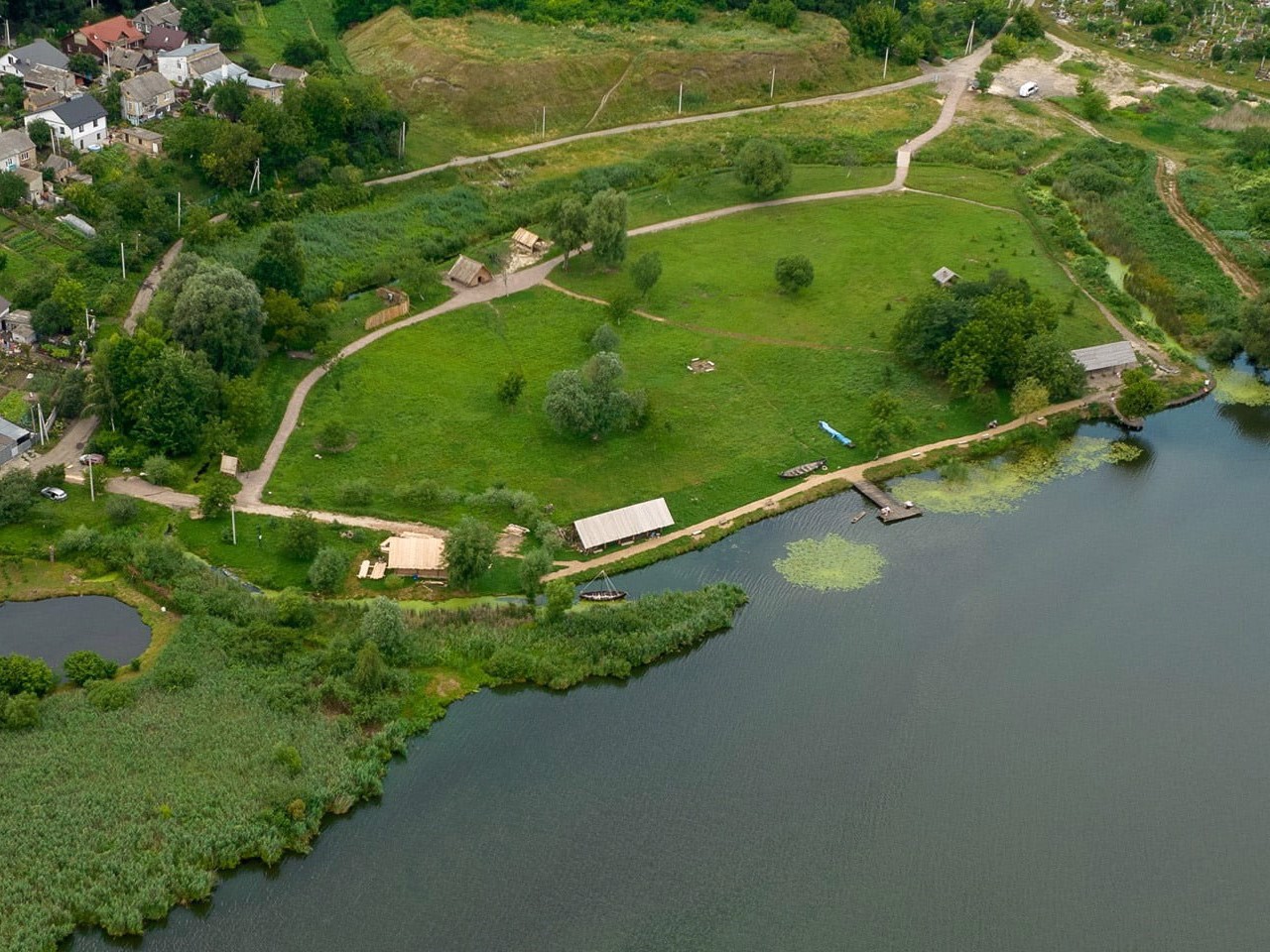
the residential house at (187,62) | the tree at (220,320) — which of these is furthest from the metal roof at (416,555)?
the residential house at (187,62)

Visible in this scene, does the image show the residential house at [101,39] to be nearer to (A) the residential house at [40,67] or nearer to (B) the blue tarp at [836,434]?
(A) the residential house at [40,67]

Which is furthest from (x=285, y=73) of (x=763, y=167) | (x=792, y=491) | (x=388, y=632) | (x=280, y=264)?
(x=388, y=632)

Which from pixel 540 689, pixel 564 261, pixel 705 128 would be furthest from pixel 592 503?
pixel 705 128

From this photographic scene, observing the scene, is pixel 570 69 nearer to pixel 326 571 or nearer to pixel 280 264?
pixel 280 264

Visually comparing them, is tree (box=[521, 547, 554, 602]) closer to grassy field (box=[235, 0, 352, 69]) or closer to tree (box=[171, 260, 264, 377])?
tree (box=[171, 260, 264, 377])

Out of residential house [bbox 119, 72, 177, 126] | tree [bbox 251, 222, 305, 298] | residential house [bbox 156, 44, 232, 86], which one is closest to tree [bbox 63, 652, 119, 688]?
tree [bbox 251, 222, 305, 298]

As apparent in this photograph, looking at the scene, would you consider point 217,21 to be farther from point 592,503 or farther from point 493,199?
point 592,503
